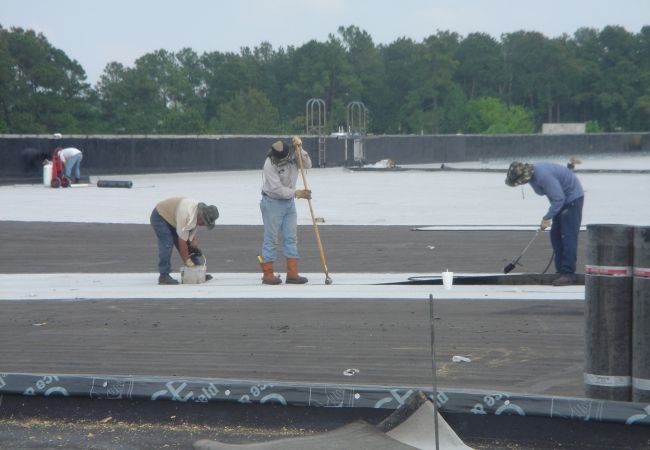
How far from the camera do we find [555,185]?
42.9ft

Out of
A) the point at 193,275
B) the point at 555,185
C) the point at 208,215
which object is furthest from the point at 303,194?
the point at 555,185

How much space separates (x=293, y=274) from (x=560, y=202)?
3.31 meters

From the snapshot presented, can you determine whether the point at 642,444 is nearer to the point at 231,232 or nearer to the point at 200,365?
the point at 200,365

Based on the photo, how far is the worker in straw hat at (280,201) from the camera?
13578 millimetres

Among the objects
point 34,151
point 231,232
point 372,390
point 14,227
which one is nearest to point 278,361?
point 372,390

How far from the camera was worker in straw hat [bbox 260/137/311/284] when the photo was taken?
13578 mm

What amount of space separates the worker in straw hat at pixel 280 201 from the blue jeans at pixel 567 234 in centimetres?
298

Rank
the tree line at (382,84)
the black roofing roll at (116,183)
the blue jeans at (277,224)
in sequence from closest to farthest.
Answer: the blue jeans at (277,224) → the black roofing roll at (116,183) → the tree line at (382,84)

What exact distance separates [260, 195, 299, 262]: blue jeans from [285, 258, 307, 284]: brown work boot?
0.07 metres

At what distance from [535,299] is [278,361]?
438 cm

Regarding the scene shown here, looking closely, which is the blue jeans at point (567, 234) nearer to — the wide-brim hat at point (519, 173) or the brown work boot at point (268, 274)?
the wide-brim hat at point (519, 173)

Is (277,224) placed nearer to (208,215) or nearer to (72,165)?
(208,215)

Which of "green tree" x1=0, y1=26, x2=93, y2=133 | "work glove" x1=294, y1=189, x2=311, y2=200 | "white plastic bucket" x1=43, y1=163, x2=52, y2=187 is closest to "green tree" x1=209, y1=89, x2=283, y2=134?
"green tree" x1=0, y1=26, x2=93, y2=133

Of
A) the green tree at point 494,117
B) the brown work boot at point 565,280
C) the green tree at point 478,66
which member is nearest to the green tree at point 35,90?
the green tree at point 494,117
